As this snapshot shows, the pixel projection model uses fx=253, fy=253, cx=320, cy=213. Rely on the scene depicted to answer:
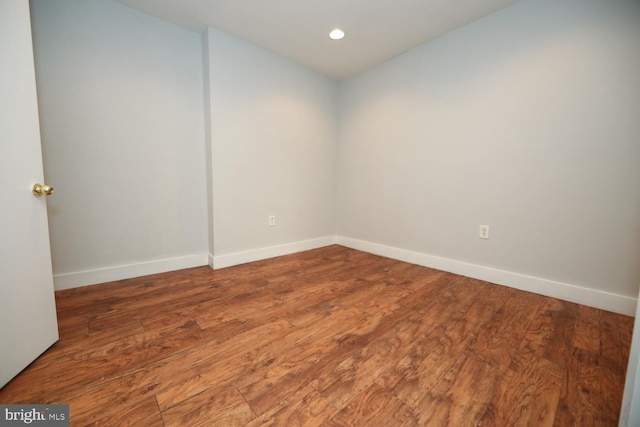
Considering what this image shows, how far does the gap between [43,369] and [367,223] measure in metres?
2.84

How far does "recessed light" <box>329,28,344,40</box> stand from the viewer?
232cm

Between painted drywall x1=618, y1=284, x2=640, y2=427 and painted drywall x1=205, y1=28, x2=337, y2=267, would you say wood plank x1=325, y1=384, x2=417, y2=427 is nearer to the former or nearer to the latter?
painted drywall x1=618, y1=284, x2=640, y2=427

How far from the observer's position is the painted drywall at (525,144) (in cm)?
167

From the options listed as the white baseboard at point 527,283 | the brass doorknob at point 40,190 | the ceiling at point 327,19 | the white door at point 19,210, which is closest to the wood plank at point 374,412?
the white door at point 19,210

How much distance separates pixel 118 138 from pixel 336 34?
2125mm

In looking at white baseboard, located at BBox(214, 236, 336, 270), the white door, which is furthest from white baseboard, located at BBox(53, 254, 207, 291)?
the white door

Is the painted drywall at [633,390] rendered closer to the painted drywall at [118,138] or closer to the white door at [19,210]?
the white door at [19,210]

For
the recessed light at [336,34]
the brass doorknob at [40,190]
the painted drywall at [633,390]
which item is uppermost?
the recessed light at [336,34]

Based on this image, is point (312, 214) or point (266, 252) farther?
point (312, 214)

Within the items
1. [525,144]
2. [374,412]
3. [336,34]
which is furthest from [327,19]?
[374,412]

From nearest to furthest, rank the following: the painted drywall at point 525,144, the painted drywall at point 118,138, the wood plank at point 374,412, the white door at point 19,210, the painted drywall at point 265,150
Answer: the wood plank at point 374,412
the white door at point 19,210
the painted drywall at point 525,144
the painted drywall at point 118,138
the painted drywall at point 265,150

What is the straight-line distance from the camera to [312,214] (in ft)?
11.0

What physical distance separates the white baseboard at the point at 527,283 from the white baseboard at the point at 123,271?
213 cm

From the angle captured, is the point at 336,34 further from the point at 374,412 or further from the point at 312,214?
the point at 374,412
